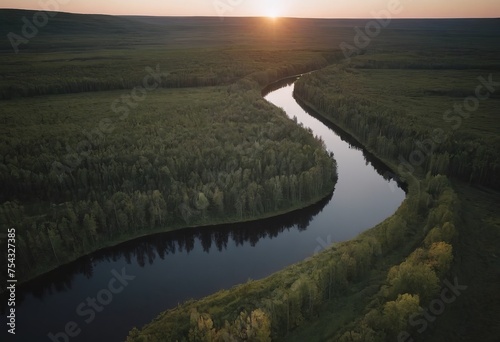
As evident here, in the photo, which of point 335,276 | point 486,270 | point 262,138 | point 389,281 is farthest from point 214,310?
point 262,138

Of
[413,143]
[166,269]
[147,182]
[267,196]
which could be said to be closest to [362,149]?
[413,143]

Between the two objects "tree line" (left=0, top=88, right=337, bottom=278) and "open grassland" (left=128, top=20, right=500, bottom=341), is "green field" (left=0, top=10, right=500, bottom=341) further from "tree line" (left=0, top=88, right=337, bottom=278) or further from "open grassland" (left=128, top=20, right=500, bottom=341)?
"tree line" (left=0, top=88, right=337, bottom=278)

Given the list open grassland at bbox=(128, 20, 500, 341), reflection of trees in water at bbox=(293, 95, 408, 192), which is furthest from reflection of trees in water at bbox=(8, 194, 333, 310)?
reflection of trees in water at bbox=(293, 95, 408, 192)

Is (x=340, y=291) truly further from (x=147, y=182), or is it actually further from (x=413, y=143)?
(x=413, y=143)

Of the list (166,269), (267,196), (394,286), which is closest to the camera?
(394,286)

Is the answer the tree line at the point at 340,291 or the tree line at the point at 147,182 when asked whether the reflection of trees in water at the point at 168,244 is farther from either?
the tree line at the point at 340,291

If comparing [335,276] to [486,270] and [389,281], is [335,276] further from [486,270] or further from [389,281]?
[486,270]
